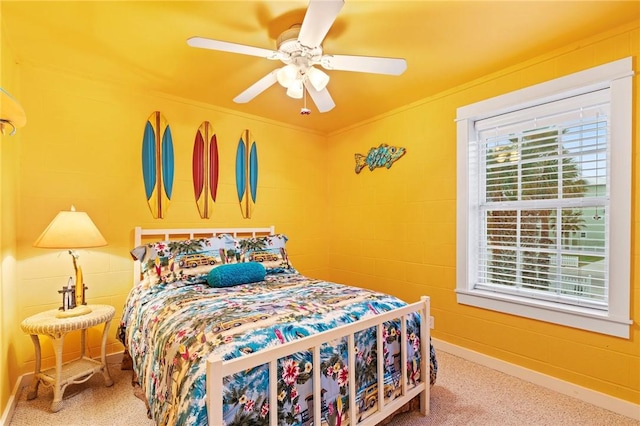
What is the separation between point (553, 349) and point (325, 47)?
265 centimetres

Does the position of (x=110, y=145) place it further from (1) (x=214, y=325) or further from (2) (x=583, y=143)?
(2) (x=583, y=143)

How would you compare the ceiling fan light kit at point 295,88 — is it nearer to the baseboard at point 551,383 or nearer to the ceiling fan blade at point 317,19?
the ceiling fan blade at point 317,19

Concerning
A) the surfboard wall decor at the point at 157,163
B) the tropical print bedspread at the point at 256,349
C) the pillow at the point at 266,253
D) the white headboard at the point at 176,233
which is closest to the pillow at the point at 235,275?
the tropical print bedspread at the point at 256,349

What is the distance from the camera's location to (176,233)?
2.97m

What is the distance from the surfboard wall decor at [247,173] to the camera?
11.2 ft

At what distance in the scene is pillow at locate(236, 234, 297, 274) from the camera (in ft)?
A: 9.50

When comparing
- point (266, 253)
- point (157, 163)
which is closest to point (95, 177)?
point (157, 163)

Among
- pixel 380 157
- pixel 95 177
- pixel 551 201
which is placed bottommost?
pixel 551 201

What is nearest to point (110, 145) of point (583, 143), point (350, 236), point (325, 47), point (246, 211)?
point (246, 211)

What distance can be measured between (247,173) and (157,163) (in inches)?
35.3

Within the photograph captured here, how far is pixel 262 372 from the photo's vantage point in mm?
1290

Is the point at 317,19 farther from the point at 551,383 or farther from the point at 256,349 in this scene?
the point at 551,383

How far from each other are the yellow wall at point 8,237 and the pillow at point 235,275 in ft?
3.94

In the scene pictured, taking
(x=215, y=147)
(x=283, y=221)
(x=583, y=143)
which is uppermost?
(x=215, y=147)
